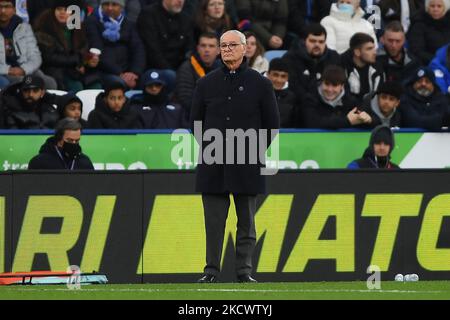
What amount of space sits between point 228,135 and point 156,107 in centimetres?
476

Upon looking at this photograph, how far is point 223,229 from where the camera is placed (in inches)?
503

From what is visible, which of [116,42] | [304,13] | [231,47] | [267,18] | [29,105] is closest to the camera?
[231,47]

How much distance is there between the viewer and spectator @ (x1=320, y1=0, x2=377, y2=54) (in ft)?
61.9

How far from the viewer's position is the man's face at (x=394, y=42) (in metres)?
18.7

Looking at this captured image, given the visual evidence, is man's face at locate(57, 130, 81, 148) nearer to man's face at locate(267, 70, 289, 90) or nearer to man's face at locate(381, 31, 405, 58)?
man's face at locate(267, 70, 289, 90)

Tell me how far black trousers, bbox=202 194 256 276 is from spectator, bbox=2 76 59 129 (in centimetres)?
440

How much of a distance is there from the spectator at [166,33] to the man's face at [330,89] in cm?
216

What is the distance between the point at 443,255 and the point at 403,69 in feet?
13.7

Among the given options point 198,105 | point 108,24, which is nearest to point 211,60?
point 108,24

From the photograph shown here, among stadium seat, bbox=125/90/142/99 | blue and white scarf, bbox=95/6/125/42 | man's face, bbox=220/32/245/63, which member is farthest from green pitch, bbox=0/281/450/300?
blue and white scarf, bbox=95/6/125/42

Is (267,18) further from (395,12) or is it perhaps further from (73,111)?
(73,111)

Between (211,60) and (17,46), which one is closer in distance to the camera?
(17,46)

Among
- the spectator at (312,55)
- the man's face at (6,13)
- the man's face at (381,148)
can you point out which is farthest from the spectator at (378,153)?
the man's face at (6,13)

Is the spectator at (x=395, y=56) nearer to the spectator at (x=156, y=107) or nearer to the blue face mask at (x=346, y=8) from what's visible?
the blue face mask at (x=346, y=8)
